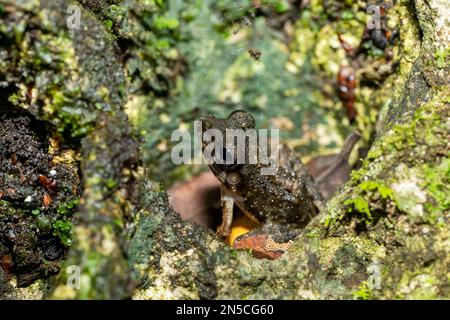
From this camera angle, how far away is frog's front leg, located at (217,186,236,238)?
12.6ft

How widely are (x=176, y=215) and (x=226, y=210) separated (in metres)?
1.01

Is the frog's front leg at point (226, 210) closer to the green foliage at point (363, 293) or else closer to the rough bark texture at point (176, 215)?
the rough bark texture at point (176, 215)

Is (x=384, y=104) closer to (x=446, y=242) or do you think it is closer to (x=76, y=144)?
(x=446, y=242)

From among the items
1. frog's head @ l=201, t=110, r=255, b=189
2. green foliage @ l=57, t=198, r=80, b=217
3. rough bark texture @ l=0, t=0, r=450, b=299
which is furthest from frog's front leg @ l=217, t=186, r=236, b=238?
green foliage @ l=57, t=198, r=80, b=217

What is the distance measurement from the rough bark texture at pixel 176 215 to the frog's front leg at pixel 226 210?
2.50 feet

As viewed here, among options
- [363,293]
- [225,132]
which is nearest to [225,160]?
[225,132]

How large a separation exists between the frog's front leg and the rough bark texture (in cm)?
76

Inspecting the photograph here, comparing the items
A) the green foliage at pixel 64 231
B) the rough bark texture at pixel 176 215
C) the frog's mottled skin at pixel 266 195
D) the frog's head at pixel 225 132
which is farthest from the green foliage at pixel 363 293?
the green foliage at pixel 64 231

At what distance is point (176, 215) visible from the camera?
122 inches

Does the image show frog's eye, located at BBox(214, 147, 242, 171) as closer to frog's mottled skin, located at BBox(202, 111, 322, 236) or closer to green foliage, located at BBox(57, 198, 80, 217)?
frog's mottled skin, located at BBox(202, 111, 322, 236)

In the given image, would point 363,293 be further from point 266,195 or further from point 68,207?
point 68,207

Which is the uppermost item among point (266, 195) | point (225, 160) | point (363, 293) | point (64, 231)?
point (225, 160)

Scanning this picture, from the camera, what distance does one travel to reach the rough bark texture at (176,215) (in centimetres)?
256

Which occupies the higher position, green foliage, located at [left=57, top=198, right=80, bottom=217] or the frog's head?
the frog's head
